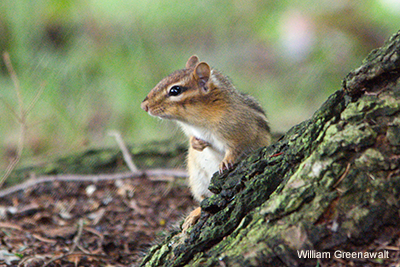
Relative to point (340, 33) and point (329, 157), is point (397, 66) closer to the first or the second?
point (329, 157)

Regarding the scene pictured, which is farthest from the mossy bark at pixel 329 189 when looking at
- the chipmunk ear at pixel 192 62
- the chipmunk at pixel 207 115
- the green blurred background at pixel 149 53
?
the green blurred background at pixel 149 53

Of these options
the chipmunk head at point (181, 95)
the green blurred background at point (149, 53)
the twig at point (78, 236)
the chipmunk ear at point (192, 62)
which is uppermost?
the green blurred background at point (149, 53)

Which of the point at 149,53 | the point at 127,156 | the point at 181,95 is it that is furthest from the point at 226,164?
the point at 149,53

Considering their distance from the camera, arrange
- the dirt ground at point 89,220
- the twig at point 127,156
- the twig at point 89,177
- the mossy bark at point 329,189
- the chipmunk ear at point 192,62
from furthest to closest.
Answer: the twig at point 127,156
the twig at point 89,177
the chipmunk ear at point 192,62
the dirt ground at point 89,220
the mossy bark at point 329,189

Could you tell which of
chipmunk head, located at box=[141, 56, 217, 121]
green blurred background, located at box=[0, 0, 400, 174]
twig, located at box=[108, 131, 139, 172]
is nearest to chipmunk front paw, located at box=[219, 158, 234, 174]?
chipmunk head, located at box=[141, 56, 217, 121]

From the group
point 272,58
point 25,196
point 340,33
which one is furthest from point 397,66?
point 272,58

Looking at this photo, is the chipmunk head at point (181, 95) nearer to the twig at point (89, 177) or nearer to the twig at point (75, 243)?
the twig at point (75, 243)

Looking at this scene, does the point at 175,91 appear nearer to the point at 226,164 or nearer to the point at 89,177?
the point at 226,164
